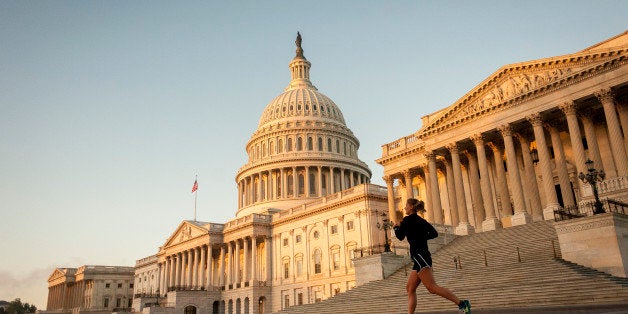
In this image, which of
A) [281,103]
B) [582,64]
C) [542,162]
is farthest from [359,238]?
[281,103]

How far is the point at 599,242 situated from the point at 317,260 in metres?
48.0

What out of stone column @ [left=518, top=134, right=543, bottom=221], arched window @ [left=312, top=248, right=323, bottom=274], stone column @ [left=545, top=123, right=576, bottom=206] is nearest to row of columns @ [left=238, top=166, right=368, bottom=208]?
arched window @ [left=312, top=248, right=323, bottom=274]

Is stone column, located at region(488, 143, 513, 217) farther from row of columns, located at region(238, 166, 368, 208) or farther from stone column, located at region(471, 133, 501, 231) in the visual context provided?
row of columns, located at region(238, 166, 368, 208)

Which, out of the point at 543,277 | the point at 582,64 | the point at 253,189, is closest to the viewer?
the point at 543,277

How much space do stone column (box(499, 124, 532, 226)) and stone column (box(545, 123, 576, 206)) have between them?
2915 mm

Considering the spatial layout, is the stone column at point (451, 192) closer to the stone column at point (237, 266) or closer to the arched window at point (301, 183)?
the stone column at point (237, 266)

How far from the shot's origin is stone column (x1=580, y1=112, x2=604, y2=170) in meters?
35.5

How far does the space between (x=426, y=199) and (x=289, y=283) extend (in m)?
29.0

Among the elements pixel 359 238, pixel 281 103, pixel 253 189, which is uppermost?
pixel 281 103

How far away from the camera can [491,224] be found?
41.4m

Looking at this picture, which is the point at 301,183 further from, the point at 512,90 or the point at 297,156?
the point at 512,90

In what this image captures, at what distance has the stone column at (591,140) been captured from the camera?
35500 millimetres

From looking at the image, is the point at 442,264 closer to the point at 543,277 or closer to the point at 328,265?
the point at 543,277

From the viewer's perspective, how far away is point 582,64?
37.3 meters
